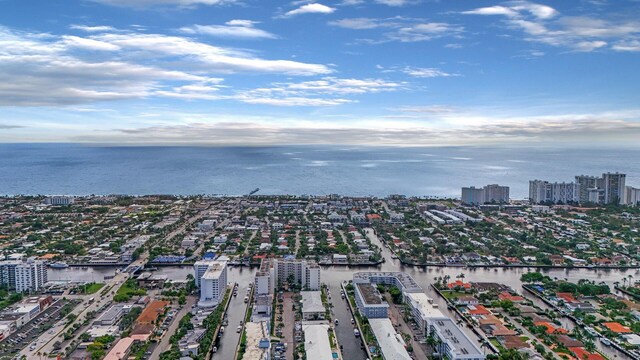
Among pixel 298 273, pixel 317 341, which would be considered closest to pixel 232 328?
pixel 317 341

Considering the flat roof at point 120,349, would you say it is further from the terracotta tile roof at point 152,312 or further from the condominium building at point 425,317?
the condominium building at point 425,317

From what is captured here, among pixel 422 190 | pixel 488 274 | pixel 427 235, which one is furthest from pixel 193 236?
pixel 422 190

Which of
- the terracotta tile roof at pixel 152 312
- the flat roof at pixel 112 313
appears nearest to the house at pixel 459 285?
the terracotta tile roof at pixel 152 312

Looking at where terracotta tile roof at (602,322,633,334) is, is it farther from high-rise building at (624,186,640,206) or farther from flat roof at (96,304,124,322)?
high-rise building at (624,186,640,206)

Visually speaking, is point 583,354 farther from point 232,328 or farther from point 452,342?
point 232,328

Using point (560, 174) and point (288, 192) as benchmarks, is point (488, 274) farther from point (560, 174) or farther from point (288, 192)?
point (560, 174)
